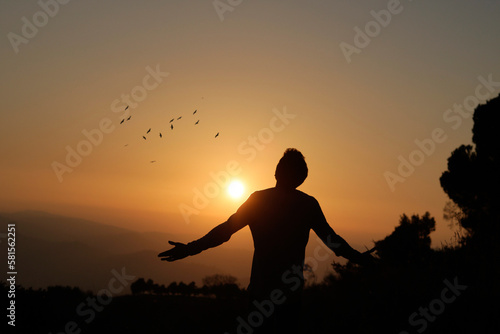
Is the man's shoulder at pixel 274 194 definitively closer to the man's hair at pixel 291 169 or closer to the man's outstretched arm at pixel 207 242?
the man's hair at pixel 291 169

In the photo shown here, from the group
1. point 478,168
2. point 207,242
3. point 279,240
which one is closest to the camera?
point 279,240

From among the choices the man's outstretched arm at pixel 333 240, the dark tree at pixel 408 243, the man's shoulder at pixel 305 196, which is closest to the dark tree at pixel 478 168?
the dark tree at pixel 408 243

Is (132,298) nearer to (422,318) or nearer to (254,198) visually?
(422,318)

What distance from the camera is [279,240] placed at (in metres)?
4.36

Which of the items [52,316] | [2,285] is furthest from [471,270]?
[2,285]

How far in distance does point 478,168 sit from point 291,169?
2784 centimetres

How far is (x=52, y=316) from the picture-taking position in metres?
11.1

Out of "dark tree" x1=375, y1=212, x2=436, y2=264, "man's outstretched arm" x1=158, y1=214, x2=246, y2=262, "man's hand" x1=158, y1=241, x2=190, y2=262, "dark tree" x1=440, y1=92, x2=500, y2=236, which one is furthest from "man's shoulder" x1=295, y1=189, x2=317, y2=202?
"dark tree" x1=440, y1=92, x2=500, y2=236

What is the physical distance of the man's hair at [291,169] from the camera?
451cm

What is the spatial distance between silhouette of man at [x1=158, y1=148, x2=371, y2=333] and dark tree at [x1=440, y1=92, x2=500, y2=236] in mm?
25277

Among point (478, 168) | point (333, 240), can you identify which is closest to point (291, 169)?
point (333, 240)

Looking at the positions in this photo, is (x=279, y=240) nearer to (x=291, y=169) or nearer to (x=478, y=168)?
(x=291, y=169)

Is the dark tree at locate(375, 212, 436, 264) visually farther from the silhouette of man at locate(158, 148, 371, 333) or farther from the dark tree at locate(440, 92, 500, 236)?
the silhouette of man at locate(158, 148, 371, 333)

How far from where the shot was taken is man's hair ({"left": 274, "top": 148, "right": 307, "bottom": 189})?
4.51 meters
